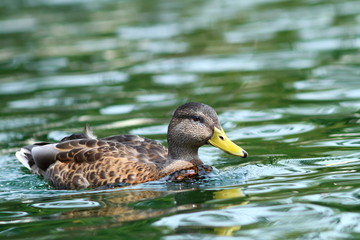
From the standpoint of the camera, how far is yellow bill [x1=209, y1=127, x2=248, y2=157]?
8.74 m

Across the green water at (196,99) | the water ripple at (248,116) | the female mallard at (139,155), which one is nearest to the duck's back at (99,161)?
the female mallard at (139,155)

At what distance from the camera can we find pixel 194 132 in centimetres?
895

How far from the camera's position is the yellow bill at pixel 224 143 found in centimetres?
874

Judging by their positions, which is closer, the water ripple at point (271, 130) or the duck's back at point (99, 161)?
the duck's back at point (99, 161)

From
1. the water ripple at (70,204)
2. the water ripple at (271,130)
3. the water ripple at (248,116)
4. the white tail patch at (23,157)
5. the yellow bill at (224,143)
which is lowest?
the water ripple at (271,130)

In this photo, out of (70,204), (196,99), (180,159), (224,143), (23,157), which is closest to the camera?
(70,204)

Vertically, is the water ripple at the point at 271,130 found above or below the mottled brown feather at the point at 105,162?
below

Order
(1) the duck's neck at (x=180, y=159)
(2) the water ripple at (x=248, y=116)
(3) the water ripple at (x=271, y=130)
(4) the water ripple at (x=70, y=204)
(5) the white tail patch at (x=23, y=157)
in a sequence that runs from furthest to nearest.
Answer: (2) the water ripple at (x=248, y=116) < (3) the water ripple at (x=271, y=130) < (5) the white tail patch at (x=23, y=157) < (1) the duck's neck at (x=180, y=159) < (4) the water ripple at (x=70, y=204)

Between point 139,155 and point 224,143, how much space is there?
1.06 meters

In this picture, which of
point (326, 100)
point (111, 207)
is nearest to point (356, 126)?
point (326, 100)

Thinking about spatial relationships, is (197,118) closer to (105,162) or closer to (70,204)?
(105,162)

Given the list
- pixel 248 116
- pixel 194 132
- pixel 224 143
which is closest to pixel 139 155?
pixel 194 132

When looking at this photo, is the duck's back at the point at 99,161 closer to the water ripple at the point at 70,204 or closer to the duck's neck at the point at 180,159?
the duck's neck at the point at 180,159

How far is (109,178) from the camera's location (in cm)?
887
